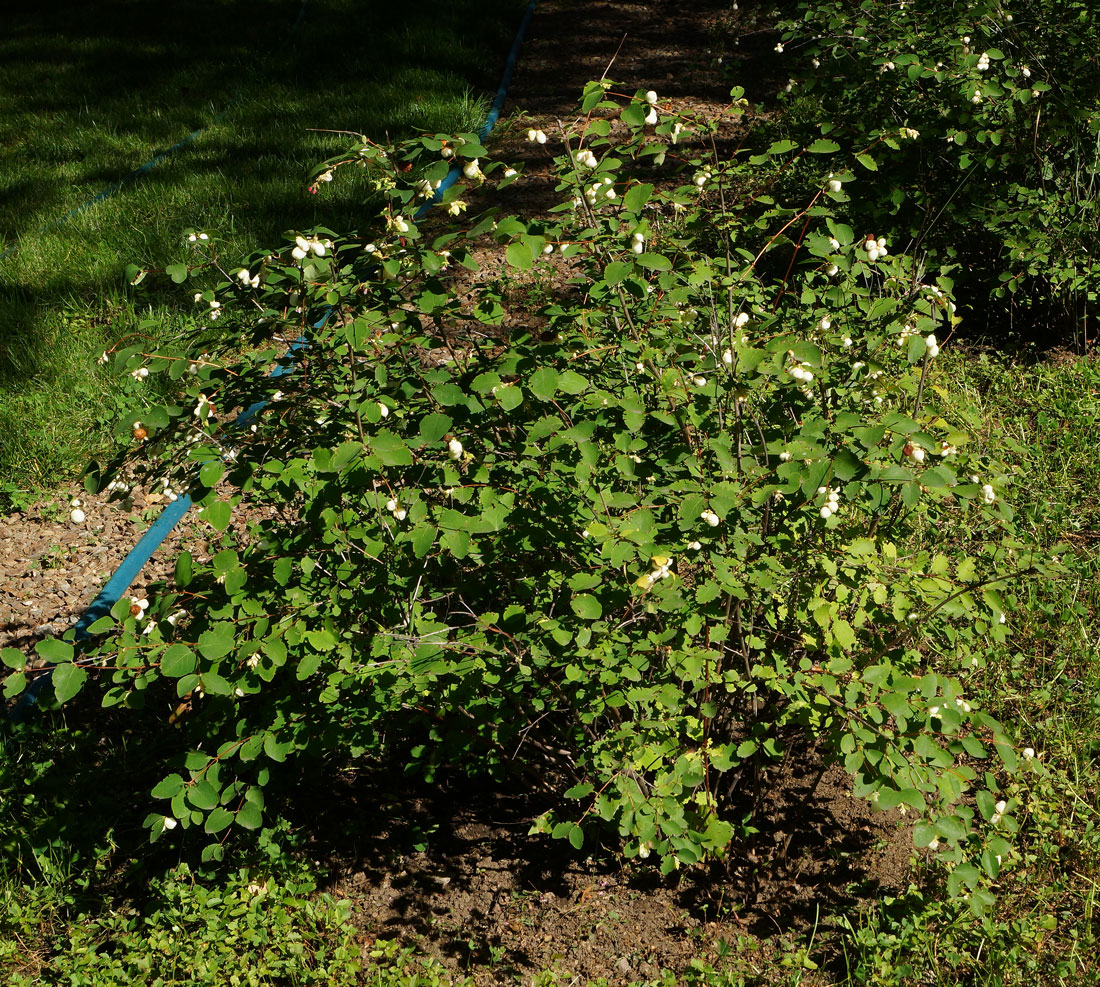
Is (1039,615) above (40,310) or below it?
below

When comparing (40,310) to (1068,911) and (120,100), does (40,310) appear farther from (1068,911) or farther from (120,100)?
(1068,911)

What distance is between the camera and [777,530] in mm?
2443

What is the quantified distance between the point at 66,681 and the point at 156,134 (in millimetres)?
6245

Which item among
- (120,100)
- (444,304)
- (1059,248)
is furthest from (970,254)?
(120,100)

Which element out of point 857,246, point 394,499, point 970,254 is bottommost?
point 970,254

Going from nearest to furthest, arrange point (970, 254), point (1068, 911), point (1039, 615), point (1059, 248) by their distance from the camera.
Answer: point (1068, 911), point (1039, 615), point (1059, 248), point (970, 254)

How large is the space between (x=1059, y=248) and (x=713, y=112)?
3.47 m

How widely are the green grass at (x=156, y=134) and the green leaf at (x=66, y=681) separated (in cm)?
172

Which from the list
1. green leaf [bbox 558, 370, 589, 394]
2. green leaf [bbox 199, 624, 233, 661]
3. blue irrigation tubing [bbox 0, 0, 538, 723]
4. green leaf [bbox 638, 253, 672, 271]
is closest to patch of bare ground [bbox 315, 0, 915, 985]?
green leaf [bbox 638, 253, 672, 271]

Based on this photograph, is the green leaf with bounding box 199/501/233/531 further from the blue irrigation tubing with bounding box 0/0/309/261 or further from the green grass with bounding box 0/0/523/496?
the blue irrigation tubing with bounding box 0/0/309/261

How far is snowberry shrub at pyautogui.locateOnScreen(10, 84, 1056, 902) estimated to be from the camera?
1.80m

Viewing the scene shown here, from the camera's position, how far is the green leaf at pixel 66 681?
1622 mm

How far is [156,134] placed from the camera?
6.82 metres

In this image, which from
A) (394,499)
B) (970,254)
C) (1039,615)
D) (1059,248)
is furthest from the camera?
(970,254)
